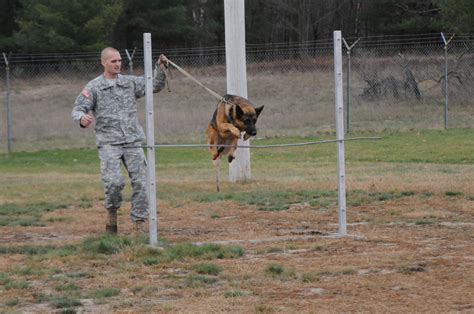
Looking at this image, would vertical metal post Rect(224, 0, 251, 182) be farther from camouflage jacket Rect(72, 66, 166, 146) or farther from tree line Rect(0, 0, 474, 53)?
tree line Rect(0, 0, 474, 53)

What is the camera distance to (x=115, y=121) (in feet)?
34.7

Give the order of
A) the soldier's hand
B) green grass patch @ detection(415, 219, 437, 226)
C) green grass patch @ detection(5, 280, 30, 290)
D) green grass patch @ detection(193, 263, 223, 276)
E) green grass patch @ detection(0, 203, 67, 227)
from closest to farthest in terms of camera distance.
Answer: green grass patch @ detection(5, 280, 30, 290), green grass patch @ detection(193, 263, 223, 276), the soldier's hand, green grass patch @ detection(415, 219, 437, 226), green grass patch @ detection(0, 203, 67, 227)

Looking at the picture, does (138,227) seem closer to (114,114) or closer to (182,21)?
(114,114)

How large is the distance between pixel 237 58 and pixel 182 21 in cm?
3598

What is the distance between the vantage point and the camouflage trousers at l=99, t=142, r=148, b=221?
10.6 m

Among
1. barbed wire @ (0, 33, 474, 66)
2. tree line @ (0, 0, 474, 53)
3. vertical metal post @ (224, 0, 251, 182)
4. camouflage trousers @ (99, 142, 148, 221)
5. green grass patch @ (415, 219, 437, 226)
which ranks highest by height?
tree line @ (0, 0, 474, 53)

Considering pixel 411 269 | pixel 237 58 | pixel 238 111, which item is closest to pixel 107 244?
pixel 411 269

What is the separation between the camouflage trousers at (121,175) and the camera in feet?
34.7

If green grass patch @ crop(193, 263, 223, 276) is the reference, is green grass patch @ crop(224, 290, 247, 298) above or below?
below

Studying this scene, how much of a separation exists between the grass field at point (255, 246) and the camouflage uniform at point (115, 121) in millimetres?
643

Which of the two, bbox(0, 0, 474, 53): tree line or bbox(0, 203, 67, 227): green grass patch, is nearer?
bbox(0, 203, 67, 227): green grass patch

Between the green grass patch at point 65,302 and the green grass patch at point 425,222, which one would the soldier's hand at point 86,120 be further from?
the green grass patch at point 425,222

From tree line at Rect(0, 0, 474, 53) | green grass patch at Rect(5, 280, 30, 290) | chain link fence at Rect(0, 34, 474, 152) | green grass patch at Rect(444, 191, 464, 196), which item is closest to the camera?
green grass patch at Rect(5, 280, 30, 290)

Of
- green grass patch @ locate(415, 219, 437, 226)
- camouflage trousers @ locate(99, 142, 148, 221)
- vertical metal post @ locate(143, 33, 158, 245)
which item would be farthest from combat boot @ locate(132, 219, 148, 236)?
green grass patch @ locate(415, 219, 437, 226)
